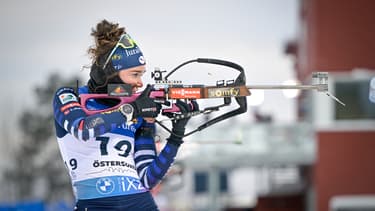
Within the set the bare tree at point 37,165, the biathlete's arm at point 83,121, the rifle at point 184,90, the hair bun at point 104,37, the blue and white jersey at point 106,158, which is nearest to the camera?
the biathlete's arm at point 83,121

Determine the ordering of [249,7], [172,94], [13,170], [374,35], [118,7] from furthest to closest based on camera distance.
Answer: [13,170]
[374,35]
[249,7]
[118,7]
[172,94]

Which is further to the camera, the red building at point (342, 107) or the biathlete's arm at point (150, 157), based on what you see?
the red building at point (342, 107)

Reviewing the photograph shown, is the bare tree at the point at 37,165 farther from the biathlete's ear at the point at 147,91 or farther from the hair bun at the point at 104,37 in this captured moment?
the biathlete's ear at the point at 147,91

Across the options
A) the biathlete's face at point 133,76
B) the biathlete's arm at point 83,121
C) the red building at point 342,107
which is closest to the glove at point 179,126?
the biathlete's face at point 133,76

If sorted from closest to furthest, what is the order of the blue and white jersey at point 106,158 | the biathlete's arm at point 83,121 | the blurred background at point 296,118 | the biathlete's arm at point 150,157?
the biathlete's arm at point 83,121 → the blue and white jersey at point 106,158 → the biathlete's arm at point 150,157 → the blurred background at point 296,118

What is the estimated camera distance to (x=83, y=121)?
4.12 metres

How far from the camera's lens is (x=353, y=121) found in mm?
19188

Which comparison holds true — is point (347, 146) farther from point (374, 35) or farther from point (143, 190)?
point (143, 190)

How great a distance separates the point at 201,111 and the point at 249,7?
5.28 meters

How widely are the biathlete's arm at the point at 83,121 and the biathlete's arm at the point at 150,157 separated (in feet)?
1.53

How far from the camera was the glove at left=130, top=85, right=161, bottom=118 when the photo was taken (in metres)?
4.16

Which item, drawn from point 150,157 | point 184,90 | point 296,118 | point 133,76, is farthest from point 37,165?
point 184,90

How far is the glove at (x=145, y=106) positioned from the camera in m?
4.16

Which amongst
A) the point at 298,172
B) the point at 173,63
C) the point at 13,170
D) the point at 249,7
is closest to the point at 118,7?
the point at 173,63
